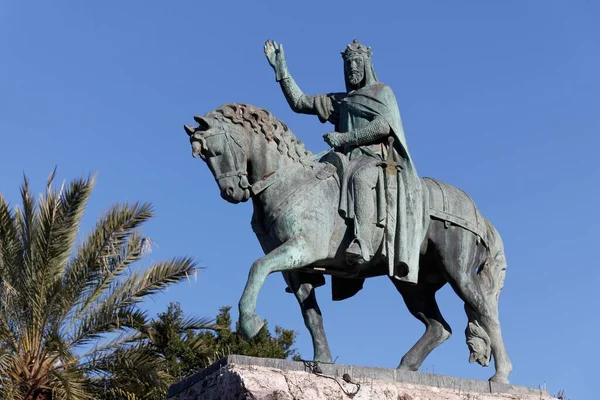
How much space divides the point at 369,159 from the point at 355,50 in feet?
4.11

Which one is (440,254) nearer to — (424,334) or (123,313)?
(424,334)

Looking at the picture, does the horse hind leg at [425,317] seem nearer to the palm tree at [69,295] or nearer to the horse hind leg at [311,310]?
the horse hind leg at [311,310]

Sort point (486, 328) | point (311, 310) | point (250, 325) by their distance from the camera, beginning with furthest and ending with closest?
1. point (486, 328)
2. point (311, 310)
3. point (250, 325)

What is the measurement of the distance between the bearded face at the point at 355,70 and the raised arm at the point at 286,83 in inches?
17.7

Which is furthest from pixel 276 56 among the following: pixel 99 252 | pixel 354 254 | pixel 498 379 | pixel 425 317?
pixel 99 252

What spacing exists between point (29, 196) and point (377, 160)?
810 cm

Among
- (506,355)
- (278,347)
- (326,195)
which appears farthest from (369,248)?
(278,347)

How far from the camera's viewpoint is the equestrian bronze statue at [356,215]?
9961 mm

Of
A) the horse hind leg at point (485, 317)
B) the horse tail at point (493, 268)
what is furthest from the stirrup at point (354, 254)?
the horse tail at point (493, 268)

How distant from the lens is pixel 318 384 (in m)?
9.12

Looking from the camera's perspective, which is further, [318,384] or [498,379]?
[498,379]

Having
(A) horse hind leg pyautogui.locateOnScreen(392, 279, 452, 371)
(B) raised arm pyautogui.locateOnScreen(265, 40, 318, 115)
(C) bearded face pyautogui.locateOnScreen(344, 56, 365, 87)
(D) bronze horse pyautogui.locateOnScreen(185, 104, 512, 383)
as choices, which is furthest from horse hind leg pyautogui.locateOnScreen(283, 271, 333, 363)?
(C) bearded face pyautogui.locateOnScreen(344, 56, 365, 87)

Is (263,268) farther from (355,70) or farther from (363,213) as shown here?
(355,70)

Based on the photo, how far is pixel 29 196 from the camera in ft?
55.9
